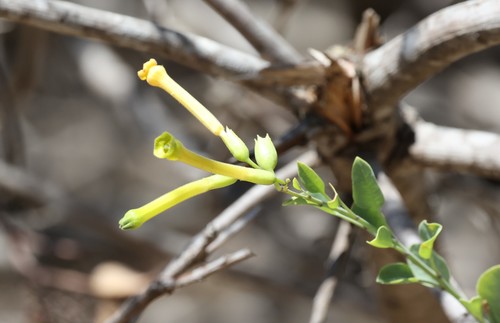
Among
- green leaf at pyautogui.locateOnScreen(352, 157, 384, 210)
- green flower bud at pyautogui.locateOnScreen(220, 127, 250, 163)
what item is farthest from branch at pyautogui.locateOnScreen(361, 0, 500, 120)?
green flower bud at pyautogui.locateOnScreen(220, 127, 250, 163)

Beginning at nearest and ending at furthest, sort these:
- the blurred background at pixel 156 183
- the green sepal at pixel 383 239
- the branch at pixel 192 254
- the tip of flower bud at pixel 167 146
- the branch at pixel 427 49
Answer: the tip of flower bud at pixel 167 146
the green sepal at pixel 383 239
the branch at pixel 427 49
the branch at pixel 192 254
the blurred background at pixel 156 183

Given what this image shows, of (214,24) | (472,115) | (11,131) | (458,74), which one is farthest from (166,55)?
(458,74)

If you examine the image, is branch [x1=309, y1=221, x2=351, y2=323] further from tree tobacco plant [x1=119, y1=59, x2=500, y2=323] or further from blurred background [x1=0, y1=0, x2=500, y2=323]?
tree tobacco plant [x1=119, y1=59, x2=500, y2=323]

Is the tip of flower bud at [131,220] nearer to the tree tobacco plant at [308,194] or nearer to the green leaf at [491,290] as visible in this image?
the tree tobacco plant at [308,194]

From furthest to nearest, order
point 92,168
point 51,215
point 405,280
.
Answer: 1. point 92,168
2. point 51,215
3. point 405,280

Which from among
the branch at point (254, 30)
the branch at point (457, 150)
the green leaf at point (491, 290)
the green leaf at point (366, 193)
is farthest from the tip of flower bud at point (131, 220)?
the branch at point (457, 150)

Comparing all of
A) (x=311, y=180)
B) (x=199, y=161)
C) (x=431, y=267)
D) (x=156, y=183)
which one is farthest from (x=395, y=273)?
(x=156, y=183)

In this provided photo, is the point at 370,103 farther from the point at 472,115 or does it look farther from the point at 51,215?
the point at 472,115
